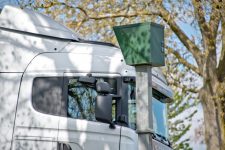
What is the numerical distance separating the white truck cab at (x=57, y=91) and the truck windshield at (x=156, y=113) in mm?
17

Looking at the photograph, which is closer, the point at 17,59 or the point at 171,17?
the point at 17,59

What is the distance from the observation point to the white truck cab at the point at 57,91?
29.3 feet

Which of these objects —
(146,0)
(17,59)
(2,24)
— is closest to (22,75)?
(17,59)

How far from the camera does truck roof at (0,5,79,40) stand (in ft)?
31.4

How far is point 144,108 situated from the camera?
22.3ft

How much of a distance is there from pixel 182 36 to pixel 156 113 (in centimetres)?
1010

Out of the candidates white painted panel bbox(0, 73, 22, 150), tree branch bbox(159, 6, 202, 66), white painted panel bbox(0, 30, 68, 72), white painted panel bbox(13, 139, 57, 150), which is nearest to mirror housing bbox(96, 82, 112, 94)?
white painted panel bbox(13, 139, 57, 150)

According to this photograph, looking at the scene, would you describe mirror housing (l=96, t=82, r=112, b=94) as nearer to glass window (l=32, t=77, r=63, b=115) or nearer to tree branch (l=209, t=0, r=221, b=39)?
glass window (l=32, t=77, r=63, b=115)

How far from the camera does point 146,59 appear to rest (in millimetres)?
6898

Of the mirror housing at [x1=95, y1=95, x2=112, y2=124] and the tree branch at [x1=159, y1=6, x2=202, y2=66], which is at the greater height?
the tree branch at [x1=159, y1=6, x2=202, y2=66]

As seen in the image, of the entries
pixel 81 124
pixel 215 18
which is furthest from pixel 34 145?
pixel 215 18

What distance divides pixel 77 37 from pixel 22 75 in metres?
1.37

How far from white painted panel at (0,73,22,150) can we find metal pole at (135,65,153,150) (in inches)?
110

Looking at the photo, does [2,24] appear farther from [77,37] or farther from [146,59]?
[146,59]
